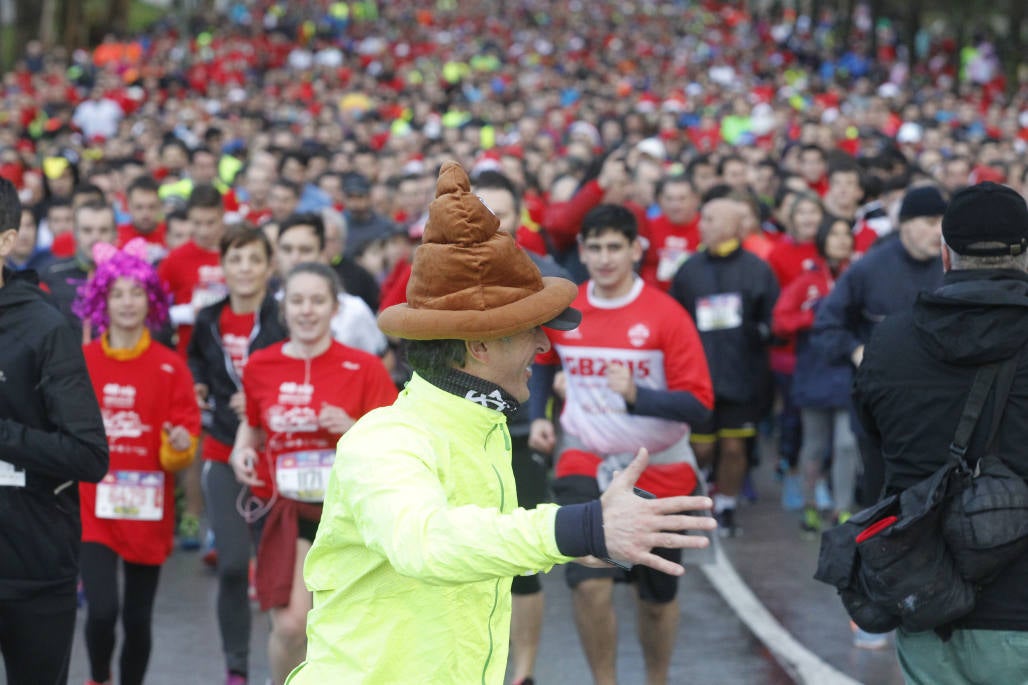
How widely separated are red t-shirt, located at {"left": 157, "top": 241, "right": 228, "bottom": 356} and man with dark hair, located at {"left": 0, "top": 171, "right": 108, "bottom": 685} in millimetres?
4848

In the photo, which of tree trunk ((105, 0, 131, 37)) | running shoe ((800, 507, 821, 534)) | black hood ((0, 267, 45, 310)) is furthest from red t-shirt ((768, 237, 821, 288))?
tree trunk ((105, 0, 131, 37))

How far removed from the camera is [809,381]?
32.2 ft

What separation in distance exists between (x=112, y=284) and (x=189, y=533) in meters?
3.08

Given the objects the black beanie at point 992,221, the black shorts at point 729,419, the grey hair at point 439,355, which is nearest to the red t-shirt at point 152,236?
the black shorts at point 729,419

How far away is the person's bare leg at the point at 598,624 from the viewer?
6.42 meters

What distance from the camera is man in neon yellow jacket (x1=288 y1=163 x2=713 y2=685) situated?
10.6 ft

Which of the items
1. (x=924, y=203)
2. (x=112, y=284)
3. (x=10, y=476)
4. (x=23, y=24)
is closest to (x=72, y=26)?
(x=23, y=24)

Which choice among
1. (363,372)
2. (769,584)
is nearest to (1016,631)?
(363,372)

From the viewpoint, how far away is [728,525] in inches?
393

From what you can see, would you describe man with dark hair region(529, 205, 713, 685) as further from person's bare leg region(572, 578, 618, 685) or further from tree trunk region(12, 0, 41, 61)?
tree trunk region(12, 0, 41, 61)

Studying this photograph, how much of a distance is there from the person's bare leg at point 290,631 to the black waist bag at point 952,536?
277 centimetres

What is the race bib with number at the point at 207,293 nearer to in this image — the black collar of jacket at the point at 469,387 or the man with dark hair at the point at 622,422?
the man with dark hair at the point at 622,422

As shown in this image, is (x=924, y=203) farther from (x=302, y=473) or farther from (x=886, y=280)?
(x=302, y=473)

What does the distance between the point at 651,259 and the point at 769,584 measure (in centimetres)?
267
